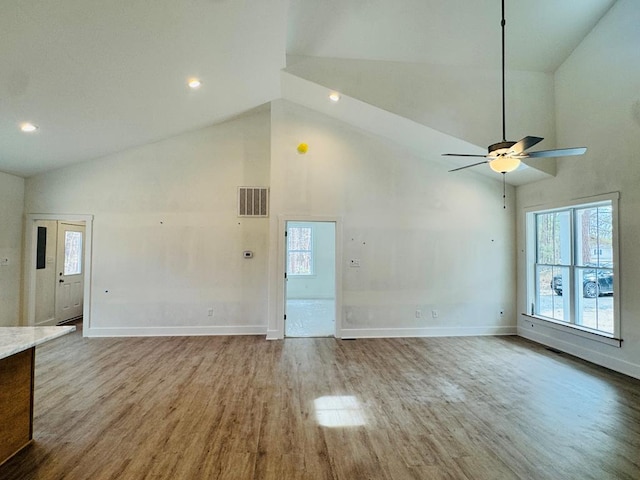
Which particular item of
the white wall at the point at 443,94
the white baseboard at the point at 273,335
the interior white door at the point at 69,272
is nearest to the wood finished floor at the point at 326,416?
the white baseboard at the point at 273,335

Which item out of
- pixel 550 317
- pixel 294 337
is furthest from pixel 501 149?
pixel 294 337

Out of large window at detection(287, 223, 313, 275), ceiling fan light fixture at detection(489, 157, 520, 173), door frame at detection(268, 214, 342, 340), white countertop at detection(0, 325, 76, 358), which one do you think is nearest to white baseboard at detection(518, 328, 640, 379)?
ceiling fan light fixture at detection(489, 157, 520, 173)

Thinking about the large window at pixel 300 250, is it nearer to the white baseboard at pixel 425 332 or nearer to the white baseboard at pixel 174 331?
the white baseboard at pixel 174 331

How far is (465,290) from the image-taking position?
18.2 ft

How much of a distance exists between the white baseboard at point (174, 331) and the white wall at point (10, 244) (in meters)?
1.16

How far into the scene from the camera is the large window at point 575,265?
4090 mm

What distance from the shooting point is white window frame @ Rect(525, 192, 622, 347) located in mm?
3869

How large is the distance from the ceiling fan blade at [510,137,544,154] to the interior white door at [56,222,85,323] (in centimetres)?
742

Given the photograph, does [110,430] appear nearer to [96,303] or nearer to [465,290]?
[96,303]

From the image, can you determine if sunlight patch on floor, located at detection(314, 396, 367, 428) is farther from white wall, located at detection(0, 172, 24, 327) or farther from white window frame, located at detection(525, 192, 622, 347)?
white wall, located at detection(0, 172, 24, 327)

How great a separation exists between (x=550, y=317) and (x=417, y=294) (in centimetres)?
204

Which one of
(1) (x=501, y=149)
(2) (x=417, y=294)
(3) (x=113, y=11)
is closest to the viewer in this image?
(3) (x=113, y=11)

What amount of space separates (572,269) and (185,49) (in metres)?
5.71

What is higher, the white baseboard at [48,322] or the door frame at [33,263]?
the door frame at [33,263]
